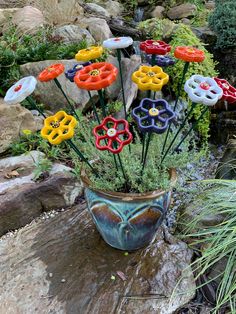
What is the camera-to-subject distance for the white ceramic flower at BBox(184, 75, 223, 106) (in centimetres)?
152

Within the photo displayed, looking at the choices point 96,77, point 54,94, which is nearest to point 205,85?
point 96,77

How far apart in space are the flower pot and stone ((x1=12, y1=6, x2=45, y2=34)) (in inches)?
98.5

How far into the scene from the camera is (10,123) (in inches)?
105

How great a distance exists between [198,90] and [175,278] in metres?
1.02

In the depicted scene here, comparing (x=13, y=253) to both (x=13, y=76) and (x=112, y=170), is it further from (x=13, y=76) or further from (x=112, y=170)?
(x=13, y=76)

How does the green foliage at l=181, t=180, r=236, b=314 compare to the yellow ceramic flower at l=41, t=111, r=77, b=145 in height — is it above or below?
below

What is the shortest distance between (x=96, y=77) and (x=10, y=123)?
1343 millimetres

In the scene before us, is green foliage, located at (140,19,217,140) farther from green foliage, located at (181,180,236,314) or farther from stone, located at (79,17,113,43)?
green foliage, located at (181,180,236,314)

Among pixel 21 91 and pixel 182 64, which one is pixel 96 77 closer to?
pixel 21 91

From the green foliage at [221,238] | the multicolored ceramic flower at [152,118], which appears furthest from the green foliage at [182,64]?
the multicolored ceramic flower at [152,118]

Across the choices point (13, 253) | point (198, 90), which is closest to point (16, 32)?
point (13, 253)

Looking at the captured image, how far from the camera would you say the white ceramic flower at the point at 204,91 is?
5.00 feet

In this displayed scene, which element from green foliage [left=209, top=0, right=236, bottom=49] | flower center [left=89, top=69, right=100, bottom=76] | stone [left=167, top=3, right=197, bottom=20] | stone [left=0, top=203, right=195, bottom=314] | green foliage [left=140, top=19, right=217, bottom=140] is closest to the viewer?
flower center [left=89, top=69, right=100, bottom=76]

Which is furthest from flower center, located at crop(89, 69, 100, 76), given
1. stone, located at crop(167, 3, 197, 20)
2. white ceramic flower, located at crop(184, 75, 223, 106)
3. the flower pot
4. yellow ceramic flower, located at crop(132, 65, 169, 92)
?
stone, located at crop(167, 3, 197, 20)
